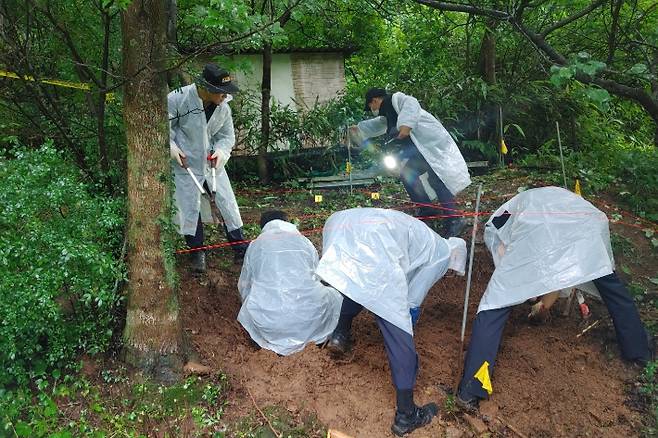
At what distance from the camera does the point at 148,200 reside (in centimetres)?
330

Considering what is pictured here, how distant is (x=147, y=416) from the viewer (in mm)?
3104

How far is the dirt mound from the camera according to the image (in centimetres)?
331

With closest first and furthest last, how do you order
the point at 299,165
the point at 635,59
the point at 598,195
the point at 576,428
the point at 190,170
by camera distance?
the point at 576,428, the point at 190,170, the point at 635,59, the point at 598,195, the point at 299,165

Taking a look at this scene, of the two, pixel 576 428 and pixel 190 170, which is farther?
pixel 190 170

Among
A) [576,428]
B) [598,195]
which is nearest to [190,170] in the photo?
[576,428]

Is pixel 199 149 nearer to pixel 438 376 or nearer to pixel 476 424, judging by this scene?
pixel 438 376

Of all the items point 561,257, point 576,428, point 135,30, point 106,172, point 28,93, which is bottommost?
point 576,428

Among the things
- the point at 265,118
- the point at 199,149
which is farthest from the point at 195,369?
the point at 265,118

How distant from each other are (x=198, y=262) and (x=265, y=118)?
11.0ft

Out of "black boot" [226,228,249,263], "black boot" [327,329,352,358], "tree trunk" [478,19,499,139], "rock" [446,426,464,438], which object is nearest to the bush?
"black boot" [327,329,352,358]

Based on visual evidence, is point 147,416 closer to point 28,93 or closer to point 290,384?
point 290,384

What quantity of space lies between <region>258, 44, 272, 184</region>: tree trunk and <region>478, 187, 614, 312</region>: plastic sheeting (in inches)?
180

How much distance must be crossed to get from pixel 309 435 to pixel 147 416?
0.94 metres

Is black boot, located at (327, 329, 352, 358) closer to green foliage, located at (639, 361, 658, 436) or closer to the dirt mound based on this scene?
the dirt mound
